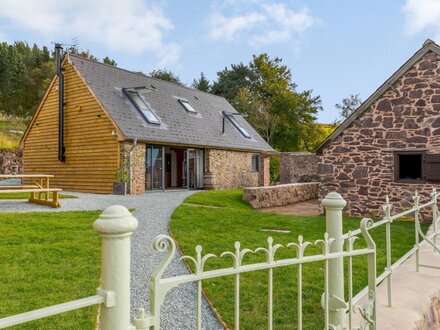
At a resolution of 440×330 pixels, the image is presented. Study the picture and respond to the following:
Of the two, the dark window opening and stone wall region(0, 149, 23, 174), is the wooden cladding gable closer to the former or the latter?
stone wall region(0, 149, 23, 174)

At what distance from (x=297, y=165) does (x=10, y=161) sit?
20.4m

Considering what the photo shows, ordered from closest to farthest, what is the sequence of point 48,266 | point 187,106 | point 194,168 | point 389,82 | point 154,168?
point 48,266 < point 389,82 < point 154,168 < point 194,168 < point 187,106

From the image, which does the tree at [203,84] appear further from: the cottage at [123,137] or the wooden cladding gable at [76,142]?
the wooden cladding gable at [76,142]

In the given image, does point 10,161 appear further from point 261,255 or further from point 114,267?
point 114,267

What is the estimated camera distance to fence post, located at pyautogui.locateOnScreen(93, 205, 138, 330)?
1614 mm

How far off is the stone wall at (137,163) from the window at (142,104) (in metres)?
1.84

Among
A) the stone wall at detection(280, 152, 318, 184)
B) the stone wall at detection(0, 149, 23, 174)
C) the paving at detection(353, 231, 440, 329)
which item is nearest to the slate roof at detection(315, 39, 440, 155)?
the paving at detection(353, 231, 440, 329)

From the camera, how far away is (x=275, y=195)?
647 inches

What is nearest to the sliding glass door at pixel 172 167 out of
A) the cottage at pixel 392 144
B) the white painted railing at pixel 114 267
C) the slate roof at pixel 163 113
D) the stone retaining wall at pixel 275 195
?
the slate roof at pixel 163 113

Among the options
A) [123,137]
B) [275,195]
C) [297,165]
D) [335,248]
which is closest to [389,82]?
[275,195]

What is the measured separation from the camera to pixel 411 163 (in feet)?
41.9

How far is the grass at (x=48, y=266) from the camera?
4.27m

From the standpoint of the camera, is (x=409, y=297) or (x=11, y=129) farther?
(x=11, y=129)

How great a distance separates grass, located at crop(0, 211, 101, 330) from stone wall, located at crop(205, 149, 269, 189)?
1320 cm
